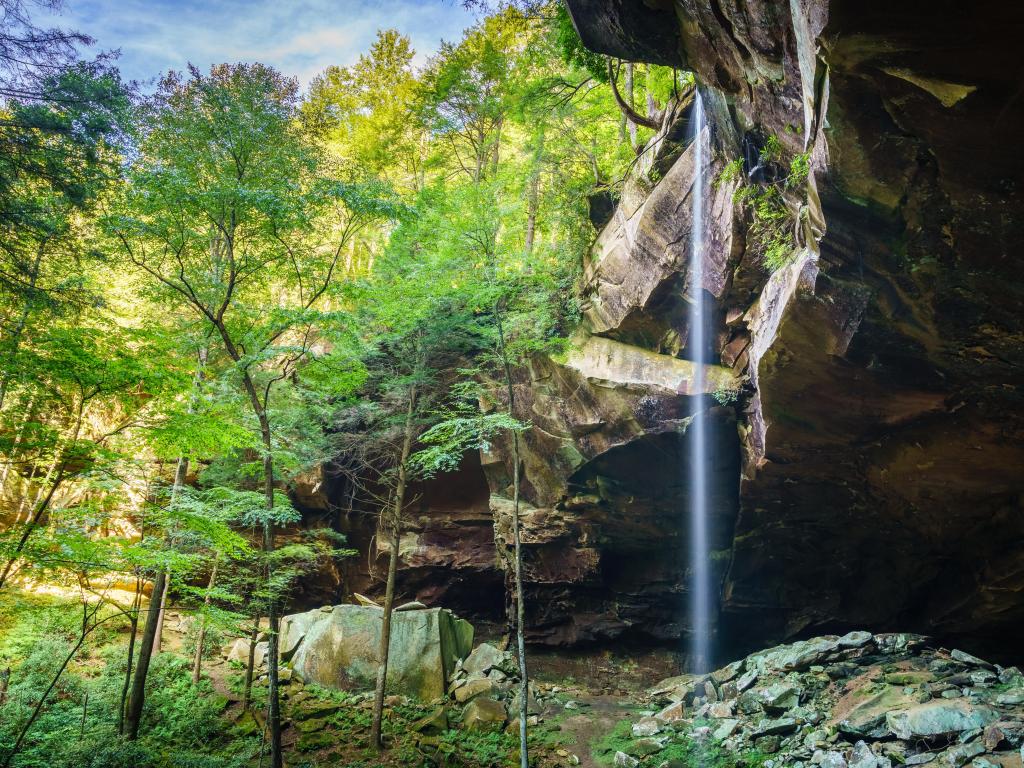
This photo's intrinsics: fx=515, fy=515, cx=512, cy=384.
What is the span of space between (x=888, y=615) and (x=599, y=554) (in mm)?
6695

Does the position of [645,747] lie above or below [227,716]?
above

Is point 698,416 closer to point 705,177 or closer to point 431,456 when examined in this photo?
point 705,177

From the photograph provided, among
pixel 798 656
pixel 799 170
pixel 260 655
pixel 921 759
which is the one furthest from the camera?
pixel 260 655

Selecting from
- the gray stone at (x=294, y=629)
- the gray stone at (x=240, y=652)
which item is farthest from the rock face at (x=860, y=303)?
the gray stone at (x=240, y=652)

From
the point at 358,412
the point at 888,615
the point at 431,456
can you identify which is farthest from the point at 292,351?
the point at 888,615

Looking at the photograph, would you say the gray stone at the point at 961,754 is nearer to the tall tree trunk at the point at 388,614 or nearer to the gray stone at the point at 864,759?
the gray stone at the point at 864,759

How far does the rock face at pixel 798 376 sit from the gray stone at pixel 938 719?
11.9 feet

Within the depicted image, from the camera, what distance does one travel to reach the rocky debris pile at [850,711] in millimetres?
6301

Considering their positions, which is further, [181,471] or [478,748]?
[181,471]

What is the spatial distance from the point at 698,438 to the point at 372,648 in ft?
29.5

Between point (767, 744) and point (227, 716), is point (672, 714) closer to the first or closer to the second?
point (767, 744)

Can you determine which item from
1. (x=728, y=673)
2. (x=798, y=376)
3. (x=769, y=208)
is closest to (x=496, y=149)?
(x=769, y=208)

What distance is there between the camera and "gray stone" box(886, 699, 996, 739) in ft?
20.8

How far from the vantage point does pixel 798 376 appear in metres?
7.80
